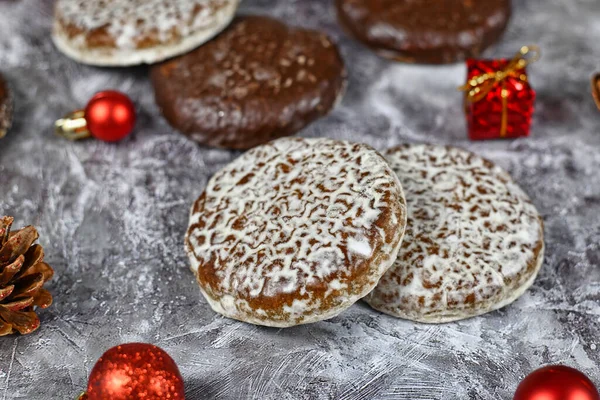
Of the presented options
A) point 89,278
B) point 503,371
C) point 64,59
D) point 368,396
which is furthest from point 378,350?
point 64,59

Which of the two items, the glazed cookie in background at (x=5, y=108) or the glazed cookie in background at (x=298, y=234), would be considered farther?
the glazed cookie in background at (x=5, y=108)

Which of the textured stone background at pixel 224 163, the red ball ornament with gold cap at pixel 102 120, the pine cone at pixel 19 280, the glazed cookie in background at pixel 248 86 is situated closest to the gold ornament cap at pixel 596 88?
the textured stone background at pixel 224 163

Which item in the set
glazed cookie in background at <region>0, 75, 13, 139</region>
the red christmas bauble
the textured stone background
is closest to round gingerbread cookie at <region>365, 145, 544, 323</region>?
the textured stone background

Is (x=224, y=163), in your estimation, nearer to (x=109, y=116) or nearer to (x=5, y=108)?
(x=109, y=116)

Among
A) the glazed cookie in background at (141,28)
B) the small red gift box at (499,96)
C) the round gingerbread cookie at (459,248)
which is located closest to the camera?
the round gingerbread cookie at (459,248)

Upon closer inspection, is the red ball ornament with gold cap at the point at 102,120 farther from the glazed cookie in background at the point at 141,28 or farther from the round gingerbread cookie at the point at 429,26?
the round gingerbread cookie at the point at 429,26

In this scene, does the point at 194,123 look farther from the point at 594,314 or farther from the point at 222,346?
the point at 594,314
